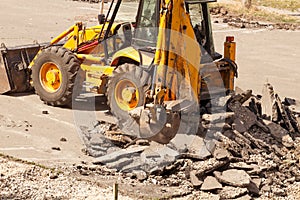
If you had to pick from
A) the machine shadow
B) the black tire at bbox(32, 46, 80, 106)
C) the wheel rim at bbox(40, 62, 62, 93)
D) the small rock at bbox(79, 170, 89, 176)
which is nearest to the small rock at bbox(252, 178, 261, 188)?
the small rock at bbox(79, 170, 89, 176)

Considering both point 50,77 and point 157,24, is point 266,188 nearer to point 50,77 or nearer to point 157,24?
point 157,24

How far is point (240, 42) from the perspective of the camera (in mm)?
22094

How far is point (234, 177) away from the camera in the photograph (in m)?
8.56

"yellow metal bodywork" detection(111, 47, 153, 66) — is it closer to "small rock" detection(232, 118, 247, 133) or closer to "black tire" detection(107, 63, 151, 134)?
"black tire" detection(107, 63, 151, 134)

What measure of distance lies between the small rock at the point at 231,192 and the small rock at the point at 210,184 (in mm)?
99

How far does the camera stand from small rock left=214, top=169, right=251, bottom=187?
8.44 metres

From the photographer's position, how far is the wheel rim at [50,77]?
39.5ft

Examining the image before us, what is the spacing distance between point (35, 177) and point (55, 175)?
285mm

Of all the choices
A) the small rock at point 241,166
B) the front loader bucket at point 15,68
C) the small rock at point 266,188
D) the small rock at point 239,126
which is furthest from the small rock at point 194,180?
the front loader bucket at point 15,68

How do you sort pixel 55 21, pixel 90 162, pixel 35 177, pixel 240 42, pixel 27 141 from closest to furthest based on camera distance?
1. pixel 35 177
2. pixel 90 162
3. pixel 27 141
4. pixel 240 42
5. pixel 55 21

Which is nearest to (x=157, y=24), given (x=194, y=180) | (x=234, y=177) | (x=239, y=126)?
(x=239, y=126)

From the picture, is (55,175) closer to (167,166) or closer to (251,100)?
(167,166)

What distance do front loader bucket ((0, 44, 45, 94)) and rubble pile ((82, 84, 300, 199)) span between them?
9.65 feet

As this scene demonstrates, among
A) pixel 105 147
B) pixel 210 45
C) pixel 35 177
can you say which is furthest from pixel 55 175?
pixel 210 45
